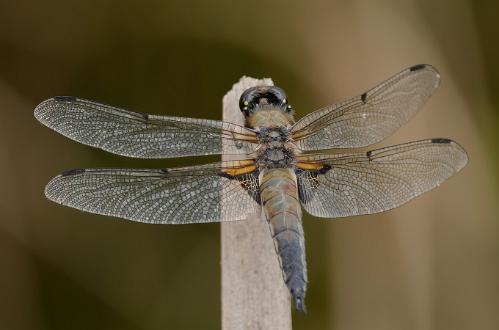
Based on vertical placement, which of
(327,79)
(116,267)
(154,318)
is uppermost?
(327,79)

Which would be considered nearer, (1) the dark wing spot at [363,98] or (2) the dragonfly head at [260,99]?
(2) the dragonfly head at [260,99]

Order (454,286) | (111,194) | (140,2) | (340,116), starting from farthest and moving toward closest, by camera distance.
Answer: (140,2) < (454,286) < (340,116) < (111,194)

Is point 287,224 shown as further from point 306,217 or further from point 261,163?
point 306,217

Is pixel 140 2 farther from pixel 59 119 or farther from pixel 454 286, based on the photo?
pixel 454 286

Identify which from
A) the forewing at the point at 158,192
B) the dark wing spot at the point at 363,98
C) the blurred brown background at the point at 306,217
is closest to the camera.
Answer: the forewing at the point at 158,192

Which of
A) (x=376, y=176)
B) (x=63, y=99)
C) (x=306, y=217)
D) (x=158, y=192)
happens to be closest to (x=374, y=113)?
(x=376, y=176)

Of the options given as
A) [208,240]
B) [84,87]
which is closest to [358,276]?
[208,240]

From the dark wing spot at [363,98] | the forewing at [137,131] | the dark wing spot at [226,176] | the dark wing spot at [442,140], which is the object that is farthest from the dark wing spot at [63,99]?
the dark wing spot at [442,140]

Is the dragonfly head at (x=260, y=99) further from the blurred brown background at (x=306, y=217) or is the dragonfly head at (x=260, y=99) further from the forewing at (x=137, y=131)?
the blurred brown background at (x=306, y=217)
